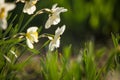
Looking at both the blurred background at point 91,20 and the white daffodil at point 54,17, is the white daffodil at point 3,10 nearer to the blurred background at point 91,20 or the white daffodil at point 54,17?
the white daffodil at point 54,17

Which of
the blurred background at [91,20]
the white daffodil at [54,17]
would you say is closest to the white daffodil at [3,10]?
the white daffodil at [54,17]

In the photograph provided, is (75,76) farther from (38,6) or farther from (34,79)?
(38,6)

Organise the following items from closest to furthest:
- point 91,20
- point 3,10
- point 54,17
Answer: point 3,10 → point 54,17 → point 91,20

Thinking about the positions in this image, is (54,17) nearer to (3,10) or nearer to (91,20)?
(3,10)

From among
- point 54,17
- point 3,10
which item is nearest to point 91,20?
point 54,17

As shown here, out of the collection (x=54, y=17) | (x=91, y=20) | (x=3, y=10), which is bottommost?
(x=91, y=20)

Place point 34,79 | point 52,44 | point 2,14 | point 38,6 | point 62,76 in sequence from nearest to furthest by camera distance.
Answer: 1. point 2,14
2. point 52,44
3. point 62,76
4. point 34,79
5. point 38,6

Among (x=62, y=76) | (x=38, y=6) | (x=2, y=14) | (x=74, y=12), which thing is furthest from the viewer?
(x=74, y=12)

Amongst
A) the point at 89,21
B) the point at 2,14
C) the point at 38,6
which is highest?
the point at 2,14

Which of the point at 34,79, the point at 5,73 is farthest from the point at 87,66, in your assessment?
the point at 34,79
